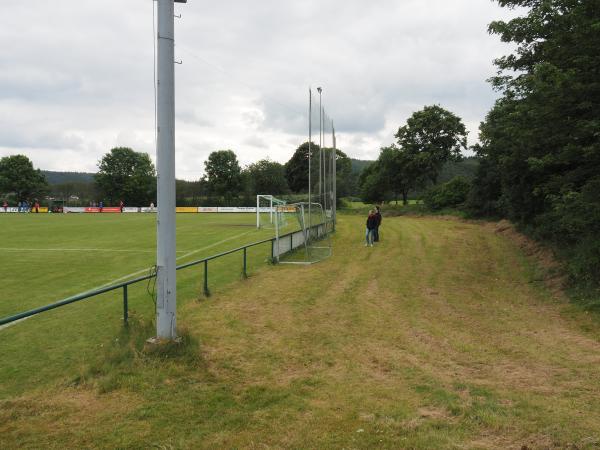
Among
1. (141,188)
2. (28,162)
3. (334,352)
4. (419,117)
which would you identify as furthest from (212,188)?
(334,352)

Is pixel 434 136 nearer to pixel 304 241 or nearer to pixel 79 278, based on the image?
pixel 304 241

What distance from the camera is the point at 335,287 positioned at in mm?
11914

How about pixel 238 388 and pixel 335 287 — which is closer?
pixel 238 388

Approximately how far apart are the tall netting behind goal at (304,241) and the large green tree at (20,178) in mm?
72545

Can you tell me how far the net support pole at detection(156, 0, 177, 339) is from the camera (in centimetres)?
636

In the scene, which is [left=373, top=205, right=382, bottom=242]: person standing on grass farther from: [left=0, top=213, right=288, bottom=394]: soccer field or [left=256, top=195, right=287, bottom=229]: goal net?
[left=0, top=213, right=288, bottom=394]: soccer field

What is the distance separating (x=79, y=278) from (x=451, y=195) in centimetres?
3538

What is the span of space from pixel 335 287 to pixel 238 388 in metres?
6.68

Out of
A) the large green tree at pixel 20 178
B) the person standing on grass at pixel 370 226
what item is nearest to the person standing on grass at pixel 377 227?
the person standing on grass at pixel 370 226

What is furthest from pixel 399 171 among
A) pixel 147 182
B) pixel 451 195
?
pixel 147 182

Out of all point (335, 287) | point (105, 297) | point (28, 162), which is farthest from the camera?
point (28, 162)

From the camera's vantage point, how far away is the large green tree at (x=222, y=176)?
82.9 metres

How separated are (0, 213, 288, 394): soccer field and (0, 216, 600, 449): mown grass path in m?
1.25

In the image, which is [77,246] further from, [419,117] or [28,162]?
[28,162]
